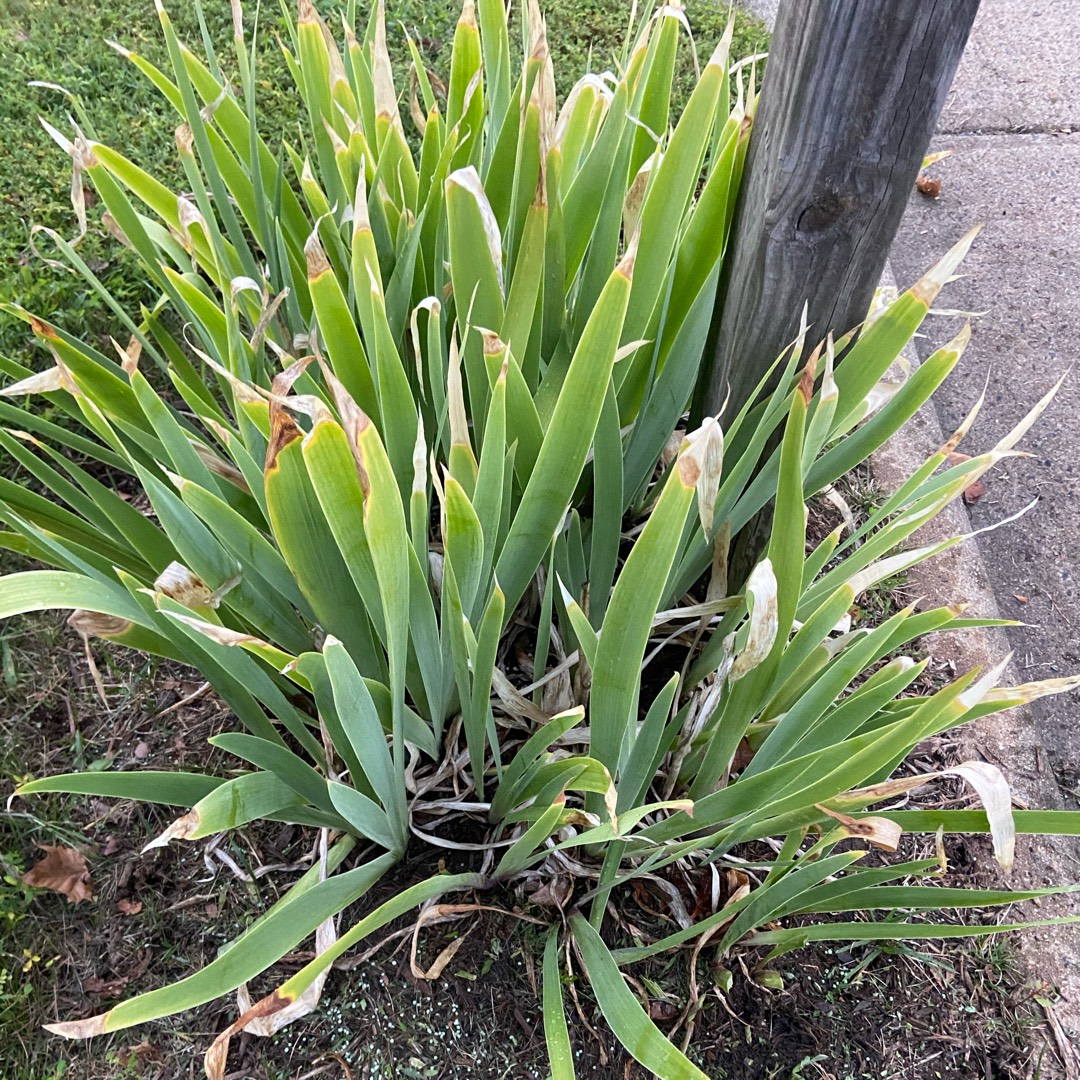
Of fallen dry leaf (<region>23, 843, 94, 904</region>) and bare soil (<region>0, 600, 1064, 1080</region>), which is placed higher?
bare soil (<region>0, 600, 1064, 1080</region>)

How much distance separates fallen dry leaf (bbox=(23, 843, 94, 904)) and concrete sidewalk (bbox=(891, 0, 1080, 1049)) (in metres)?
1.36

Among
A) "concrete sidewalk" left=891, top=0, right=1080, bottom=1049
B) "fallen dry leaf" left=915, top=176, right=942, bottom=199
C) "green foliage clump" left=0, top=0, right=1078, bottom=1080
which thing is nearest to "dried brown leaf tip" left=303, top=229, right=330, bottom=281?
"green foliage clump" left=0, top=0, right=1078, bottom=1080

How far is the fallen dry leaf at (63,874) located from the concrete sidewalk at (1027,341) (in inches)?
53.5

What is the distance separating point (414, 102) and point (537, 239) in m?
0.72

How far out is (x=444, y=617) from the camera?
90 centimetres

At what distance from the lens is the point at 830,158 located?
923mm

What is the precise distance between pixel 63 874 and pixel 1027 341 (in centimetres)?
244

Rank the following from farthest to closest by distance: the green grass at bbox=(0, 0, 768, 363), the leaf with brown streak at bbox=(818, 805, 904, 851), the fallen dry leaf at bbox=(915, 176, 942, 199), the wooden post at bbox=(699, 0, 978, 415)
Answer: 1. the fallen dry leaf at bbox=(915, 176, 942, 199)
2. the green grass at bbox=(0, 0, 768, 363)
3. the wooden post at bbox=(699, 0, 978, 415)
4. the leaf with brown streak at bbox=(818, 805, 904, 851)

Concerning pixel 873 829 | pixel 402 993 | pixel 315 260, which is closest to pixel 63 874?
pixel 402 993

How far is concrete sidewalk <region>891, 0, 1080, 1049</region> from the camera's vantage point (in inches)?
54.6

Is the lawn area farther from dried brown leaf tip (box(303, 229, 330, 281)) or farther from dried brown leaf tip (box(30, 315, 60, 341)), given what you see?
dried brown leaf tip (box(303, 229, 330, 281))

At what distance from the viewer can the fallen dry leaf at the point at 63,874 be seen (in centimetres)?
118

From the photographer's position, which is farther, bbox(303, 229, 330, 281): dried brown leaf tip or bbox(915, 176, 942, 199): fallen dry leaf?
bbox(915, 176, 942, 199): fallen dry leaf

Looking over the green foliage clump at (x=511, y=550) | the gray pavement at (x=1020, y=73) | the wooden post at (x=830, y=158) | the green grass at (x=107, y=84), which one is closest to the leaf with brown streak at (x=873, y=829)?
the green foliage clump at (x=511, y=550)
